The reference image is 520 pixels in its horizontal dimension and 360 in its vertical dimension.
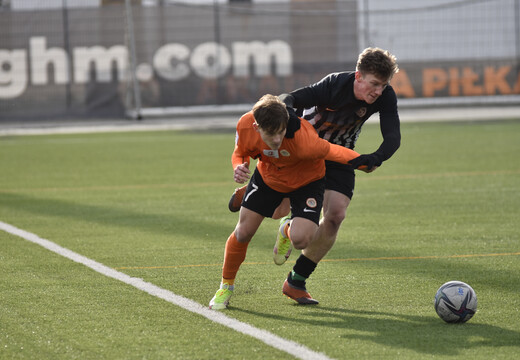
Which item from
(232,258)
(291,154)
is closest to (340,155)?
(291,154)

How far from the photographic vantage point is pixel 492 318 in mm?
4957

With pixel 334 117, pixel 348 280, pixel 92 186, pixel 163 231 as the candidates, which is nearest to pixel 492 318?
pixel 348 280

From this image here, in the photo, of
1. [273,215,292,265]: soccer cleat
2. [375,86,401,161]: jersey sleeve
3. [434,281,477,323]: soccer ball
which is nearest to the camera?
[434,281,477,323]: soccer ball

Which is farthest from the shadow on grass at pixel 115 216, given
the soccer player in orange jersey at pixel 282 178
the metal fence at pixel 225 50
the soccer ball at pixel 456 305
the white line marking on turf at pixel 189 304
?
the metal fence at pixel 225 50

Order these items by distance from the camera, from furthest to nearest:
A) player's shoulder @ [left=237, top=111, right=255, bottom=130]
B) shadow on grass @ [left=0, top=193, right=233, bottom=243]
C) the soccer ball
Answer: shadow on grass @ [left=0, top=193, right=233, bottom=243] < player's shoulder @ [left=237, top=111, right=255, bottom=130] < the soccer ball

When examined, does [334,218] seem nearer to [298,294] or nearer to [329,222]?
[329,222]

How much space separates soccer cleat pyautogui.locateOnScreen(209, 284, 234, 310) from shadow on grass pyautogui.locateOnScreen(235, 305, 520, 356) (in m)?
0.08

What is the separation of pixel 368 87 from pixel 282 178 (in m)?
0.87

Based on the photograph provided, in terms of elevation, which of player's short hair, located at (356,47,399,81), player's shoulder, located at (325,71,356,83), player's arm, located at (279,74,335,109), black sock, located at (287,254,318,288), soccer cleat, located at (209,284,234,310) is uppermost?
player's short hair, located at (356,47,399,81)

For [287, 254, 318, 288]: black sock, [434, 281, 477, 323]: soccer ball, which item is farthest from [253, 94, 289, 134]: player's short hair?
[434, 281, 477, 323]: soccer ball

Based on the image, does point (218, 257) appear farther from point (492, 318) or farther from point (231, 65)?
point (231, 65)

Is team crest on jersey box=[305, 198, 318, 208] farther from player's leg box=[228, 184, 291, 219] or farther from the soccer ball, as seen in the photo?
the soccer ball

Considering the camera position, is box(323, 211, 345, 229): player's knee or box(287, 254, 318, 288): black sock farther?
box(323, 211, 345, 229): player's knee

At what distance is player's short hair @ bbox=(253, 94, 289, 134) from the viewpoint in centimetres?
484
